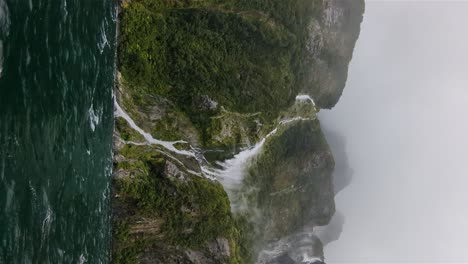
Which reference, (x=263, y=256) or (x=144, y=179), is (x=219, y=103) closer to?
(x=144, y=179)

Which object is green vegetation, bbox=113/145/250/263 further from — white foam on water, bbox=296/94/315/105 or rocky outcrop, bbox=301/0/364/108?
rocky outcrop, bbox=301/0/364/108

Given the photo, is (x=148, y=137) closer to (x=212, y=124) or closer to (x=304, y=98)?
(x=212, y=124)

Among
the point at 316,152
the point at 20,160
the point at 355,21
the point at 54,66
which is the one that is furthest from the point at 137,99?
the point at 355,21

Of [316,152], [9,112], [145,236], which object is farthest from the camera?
[316,152]

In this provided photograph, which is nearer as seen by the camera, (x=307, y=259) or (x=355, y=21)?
(x=307, y=259)

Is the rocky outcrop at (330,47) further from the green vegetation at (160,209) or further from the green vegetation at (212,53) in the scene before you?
the green vegetation at (160,209)

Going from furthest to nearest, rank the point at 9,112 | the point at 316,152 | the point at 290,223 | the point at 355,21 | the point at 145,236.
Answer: the point at 355,21, the point at 316,152, the point at 290,223, the point at 145,236, the point at 9,112

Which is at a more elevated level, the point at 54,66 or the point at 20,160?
the point at 54,66

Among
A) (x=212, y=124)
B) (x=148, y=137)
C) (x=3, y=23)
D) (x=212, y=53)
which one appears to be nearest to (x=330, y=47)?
(x=212, y=53)
